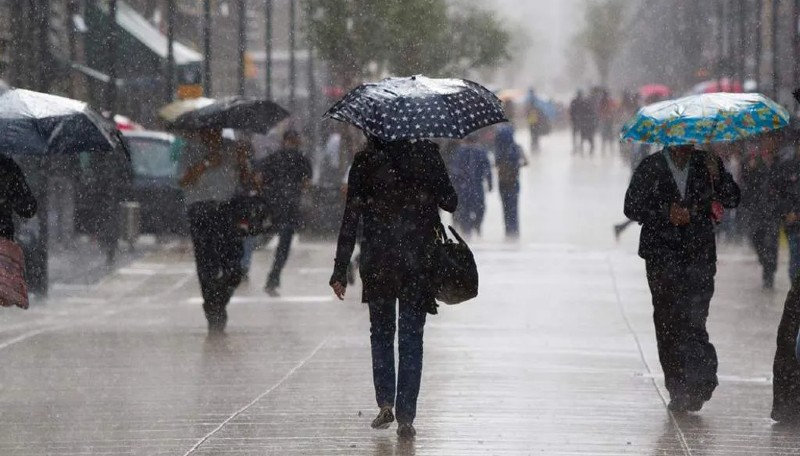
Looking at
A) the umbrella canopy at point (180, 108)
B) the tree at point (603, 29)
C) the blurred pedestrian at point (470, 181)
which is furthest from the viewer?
the tree at point (603, 29)

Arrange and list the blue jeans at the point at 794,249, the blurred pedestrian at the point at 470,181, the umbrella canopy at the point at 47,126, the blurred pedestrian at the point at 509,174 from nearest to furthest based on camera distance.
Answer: the umbrella canopy at the point at 47,126 < the blue jeans at the point at 794,249 < the blurred pedestrian at the point at 509,174 < the blurred pedestrian at the point at 470,181

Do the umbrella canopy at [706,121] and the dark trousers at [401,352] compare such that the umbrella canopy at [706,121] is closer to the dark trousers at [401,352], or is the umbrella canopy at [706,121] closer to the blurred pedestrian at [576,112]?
the dark trousers at [401,352]

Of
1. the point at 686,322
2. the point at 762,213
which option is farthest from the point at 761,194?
the point at 686,322

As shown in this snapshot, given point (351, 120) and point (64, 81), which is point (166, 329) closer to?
point (351, 120)

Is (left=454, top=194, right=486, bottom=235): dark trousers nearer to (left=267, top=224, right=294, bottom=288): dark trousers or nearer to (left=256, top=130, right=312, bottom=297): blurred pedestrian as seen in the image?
(left=256, top=130, right=312, bottom=297): blurred pedestrian

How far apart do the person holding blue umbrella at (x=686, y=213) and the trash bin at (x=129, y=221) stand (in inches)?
582

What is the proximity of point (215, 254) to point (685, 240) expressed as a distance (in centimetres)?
540

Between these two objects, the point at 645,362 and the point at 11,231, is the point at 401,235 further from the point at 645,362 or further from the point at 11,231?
the point at 645,362

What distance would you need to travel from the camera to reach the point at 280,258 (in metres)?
18.5

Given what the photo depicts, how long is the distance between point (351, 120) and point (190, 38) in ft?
149

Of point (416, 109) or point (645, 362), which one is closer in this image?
point (416, 109)

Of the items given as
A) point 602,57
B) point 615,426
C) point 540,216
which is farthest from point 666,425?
point 602,57

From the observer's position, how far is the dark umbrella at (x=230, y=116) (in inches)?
559

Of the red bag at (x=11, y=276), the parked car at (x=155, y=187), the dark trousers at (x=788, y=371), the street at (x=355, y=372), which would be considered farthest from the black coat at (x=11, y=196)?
the parked car at (x=155, y=187)
